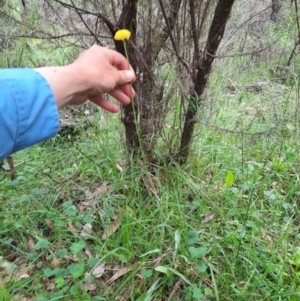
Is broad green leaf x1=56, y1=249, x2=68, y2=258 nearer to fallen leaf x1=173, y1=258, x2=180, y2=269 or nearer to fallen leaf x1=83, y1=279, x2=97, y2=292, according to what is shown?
fallen leaf x1=83, y1=279, x2=97, y2=292

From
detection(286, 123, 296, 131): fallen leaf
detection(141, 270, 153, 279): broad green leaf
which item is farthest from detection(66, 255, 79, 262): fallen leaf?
detection(286, 123, 296, 131): fallen leaf

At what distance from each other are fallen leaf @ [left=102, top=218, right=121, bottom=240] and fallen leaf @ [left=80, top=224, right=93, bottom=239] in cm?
7

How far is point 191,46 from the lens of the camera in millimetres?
1573

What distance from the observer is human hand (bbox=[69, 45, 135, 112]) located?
1.01 m

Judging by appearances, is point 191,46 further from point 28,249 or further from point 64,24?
point 28,249

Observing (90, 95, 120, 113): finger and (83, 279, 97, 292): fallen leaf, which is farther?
Result: (83, 279, 97, 292): fallen leaf

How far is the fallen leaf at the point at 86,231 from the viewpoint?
1547 mm

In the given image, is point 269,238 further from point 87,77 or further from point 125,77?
point 87,77

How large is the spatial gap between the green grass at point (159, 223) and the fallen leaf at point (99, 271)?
0.05 feet

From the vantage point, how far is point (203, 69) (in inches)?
60.3

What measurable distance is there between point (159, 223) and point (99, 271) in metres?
0.33

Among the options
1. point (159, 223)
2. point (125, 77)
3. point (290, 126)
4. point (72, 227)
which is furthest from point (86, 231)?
point (290, 126)

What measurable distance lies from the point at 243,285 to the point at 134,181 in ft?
2.26

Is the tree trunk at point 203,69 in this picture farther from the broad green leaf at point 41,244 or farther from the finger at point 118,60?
the broad green leaf at point 41,244
